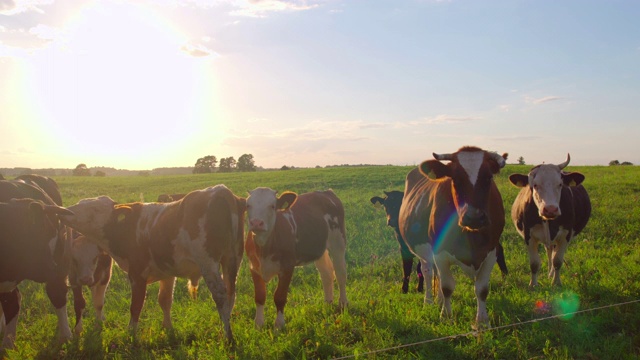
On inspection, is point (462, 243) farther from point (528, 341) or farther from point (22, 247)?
point (22, 247)

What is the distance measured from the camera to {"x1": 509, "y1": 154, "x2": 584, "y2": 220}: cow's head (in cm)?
769

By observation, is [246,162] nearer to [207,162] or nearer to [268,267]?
[207,162]

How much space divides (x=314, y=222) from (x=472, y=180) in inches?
127

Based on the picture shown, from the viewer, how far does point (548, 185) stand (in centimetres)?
820

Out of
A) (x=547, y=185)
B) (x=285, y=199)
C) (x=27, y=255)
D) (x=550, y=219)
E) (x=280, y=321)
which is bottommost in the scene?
(x=280, y=321)

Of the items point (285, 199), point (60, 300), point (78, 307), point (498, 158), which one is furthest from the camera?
point (78, 307)

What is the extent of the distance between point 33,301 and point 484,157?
30.6 ft

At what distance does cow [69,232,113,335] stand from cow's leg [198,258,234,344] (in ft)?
9.35

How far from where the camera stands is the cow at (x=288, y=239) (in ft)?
21.8

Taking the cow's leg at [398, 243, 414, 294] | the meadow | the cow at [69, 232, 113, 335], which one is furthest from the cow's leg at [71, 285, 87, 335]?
the cow's leg at [398, 243, 414, 294]

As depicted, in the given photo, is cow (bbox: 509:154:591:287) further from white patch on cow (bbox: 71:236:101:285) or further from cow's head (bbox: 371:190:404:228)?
white patch on cow (bbox: 71:236:101:285)

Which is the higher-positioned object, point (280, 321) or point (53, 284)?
point (53, 284)

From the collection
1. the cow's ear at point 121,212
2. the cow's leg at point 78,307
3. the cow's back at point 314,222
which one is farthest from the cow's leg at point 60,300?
the cow's back at point 314,222

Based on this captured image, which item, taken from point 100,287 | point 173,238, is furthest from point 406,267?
point 100,287
